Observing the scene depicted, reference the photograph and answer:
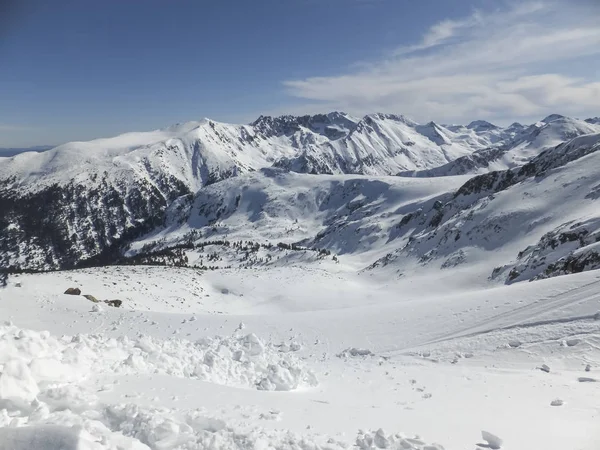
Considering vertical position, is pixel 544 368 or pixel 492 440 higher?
pixel 492 440

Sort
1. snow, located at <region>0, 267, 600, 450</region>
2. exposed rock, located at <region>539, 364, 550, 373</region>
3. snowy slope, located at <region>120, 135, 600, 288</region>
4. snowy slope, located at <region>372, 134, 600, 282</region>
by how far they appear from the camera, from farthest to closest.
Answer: snowy slope, located at <region>120, 135, 600, 288</region> → snowy slope, located at <region>372, 134, 600, 282</region> → exposed rock, located at <region>539, 364, 550, 373</region> → snow, located at <region>0, 267, 600, 450</region>

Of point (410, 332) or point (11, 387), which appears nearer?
point (11, 387)

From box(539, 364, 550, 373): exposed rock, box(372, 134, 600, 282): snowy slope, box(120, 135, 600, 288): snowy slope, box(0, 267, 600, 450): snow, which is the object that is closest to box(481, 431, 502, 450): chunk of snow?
box(0, 267, 600, 450): snow

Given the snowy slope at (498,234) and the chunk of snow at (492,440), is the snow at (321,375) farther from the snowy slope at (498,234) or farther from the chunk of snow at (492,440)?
the snowy slope at (498,234)

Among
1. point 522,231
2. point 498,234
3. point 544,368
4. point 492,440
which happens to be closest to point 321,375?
point 492,440

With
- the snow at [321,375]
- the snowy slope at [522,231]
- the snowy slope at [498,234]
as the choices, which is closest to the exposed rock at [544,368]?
the snow at [321,375]

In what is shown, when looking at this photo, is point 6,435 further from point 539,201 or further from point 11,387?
point 539,201

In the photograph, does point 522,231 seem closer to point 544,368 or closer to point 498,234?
point 498,234

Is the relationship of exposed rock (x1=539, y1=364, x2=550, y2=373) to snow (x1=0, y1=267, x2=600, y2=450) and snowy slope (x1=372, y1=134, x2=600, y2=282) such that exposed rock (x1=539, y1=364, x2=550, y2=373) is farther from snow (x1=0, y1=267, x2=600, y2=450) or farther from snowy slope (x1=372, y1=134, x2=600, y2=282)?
snowy slope (x1=372, y1=134, x2=600, y2=282)

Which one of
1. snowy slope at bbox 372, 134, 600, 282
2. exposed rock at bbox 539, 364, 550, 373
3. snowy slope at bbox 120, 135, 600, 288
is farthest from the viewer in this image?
snowy slope at bbox 120, 135, 600, 288

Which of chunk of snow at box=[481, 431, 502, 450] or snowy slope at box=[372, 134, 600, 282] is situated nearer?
chunk of snow at box=[481, 431, 502, 450]

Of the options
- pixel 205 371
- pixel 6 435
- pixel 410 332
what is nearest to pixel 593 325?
pixel 410 332

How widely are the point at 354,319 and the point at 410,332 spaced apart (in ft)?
13.2

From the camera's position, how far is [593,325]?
1545cm
